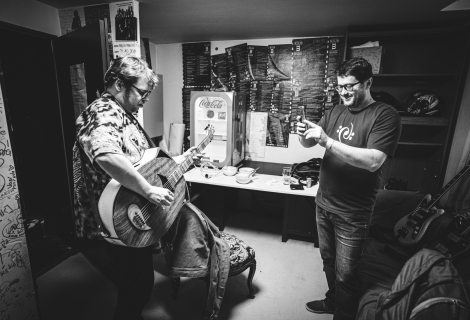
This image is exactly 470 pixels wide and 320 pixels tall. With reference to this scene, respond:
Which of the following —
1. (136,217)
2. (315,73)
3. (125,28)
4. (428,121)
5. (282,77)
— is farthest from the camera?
(282,77)

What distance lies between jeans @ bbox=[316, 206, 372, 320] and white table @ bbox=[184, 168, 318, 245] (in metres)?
0.77

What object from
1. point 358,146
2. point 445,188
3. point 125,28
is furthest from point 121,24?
point 445,188

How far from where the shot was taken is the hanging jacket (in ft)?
5.55

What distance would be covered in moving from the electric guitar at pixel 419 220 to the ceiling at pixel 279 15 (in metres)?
1.46

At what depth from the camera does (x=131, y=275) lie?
141 centimetres

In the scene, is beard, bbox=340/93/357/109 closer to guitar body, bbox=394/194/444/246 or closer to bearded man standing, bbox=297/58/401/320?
bearded man standing, bbox=297/58/401/320

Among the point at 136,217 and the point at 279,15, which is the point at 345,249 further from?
the point at 279,15

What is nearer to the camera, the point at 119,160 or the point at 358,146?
the point at 119,160

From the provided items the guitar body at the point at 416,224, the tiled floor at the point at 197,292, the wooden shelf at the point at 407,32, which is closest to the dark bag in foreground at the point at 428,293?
the tiled floor at the point at 197,292

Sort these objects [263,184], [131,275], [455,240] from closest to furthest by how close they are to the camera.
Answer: [131,275]
[455,240]
[263,184]

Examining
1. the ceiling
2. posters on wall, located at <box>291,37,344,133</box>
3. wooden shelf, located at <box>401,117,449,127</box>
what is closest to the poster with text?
the ceiling

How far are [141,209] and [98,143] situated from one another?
41 cm

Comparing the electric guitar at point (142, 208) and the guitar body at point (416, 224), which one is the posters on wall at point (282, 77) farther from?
the electric guitar at point (142, 208)

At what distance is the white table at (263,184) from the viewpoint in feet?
8.45
